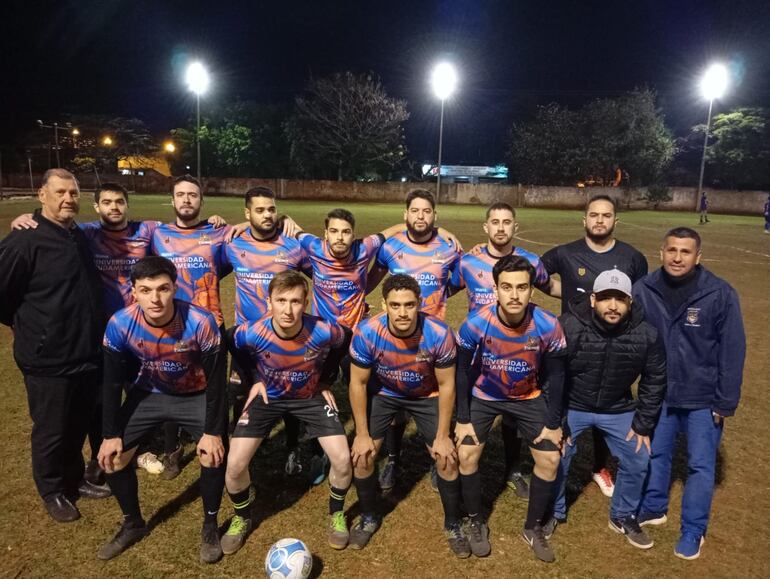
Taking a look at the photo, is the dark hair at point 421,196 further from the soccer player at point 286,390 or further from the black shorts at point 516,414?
the black shorts at point 516,414

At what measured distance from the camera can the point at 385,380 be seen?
4.69 meters

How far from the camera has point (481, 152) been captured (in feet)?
293

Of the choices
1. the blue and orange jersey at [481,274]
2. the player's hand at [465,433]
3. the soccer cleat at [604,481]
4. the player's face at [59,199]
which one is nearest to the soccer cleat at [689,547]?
the soccer cleat at [604,481]

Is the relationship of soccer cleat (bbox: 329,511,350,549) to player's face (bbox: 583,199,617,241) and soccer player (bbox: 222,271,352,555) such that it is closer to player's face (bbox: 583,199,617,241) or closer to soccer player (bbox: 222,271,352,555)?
soccer player (bbox: 222,271,352,555)

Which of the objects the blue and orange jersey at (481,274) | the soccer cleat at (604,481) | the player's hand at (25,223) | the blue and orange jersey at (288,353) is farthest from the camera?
the blue and orange jersey at (481,274)

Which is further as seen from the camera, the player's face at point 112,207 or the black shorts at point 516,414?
Result: the player's face at point 112,207

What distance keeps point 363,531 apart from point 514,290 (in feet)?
7.80

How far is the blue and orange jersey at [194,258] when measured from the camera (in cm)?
593

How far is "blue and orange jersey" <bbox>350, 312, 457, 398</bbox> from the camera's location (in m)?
4.48

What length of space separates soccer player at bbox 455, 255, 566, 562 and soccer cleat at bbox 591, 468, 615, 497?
106cm

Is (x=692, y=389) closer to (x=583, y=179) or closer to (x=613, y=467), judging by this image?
(x=613, y=467)

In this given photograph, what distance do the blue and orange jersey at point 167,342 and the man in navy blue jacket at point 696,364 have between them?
150 inches

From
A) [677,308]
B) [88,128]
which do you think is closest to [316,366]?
[677,308]

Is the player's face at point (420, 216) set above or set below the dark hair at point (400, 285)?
above
